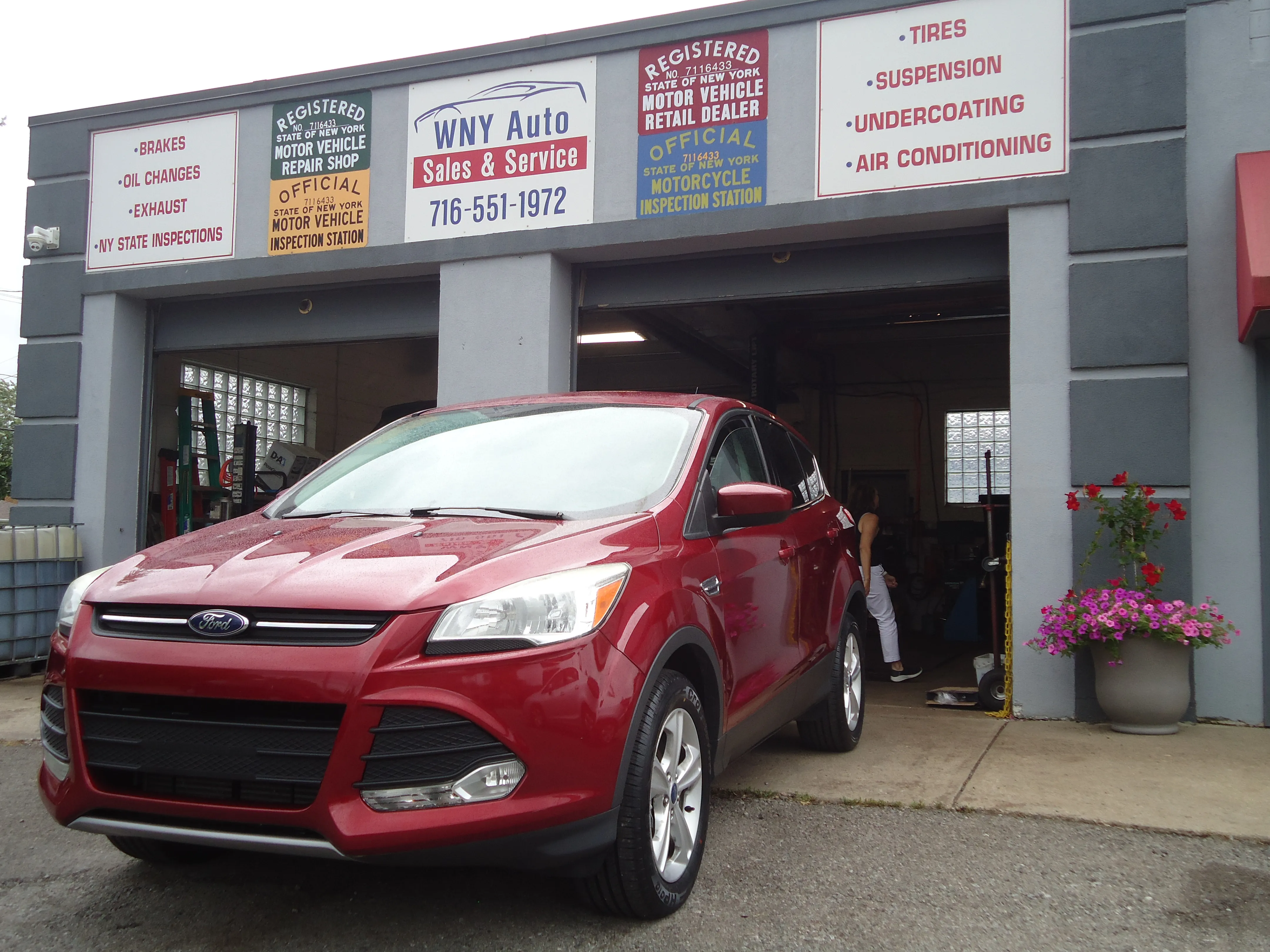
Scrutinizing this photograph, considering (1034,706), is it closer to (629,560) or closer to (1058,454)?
(1058,454)

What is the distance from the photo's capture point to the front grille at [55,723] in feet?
9.52

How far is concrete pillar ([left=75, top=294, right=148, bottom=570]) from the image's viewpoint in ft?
30.2

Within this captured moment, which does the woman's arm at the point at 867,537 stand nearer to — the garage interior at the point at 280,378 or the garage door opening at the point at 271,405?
the garage interior at the point at 280,378

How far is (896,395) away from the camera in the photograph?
18578 mm

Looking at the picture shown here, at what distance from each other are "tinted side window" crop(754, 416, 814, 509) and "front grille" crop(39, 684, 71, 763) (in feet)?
9.63

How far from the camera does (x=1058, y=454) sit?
256 inches

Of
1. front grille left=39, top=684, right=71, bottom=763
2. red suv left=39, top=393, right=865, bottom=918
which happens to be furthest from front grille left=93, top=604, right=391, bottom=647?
front grille left=39, top=684, right=71, bottom=763

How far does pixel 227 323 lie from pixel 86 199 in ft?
5.63

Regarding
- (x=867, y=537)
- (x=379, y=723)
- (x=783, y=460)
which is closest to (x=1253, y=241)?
(x=783, y=460)

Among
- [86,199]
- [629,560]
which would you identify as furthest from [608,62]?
[629,560]

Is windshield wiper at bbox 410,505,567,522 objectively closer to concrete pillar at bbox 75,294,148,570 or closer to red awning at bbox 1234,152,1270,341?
red awning at bbox 1234,152,1270,341

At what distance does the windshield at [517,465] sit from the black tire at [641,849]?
652mm

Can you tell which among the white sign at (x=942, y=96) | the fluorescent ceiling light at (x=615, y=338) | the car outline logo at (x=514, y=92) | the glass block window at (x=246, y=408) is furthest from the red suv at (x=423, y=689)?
the glass block window at (x=246, y=408)

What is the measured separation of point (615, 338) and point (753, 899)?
10.6 meters
